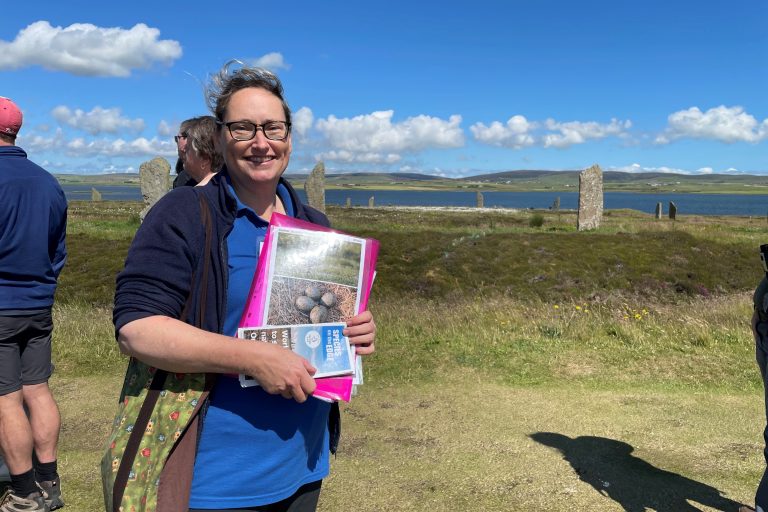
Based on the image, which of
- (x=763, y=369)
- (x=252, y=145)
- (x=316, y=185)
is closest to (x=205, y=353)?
(x=252, y=145)

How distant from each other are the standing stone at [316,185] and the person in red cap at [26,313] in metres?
22.8

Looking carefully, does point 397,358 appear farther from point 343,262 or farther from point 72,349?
point 343,262

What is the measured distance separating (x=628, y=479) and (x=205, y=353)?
3843mm

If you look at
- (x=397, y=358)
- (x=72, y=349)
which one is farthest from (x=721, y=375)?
(x=72, y=349)

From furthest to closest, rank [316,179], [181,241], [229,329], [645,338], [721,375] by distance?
[316,179] < [645,338] < [721,375] < [229,329] < [181,241]

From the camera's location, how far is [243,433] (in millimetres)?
1990

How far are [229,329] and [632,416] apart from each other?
493 cm

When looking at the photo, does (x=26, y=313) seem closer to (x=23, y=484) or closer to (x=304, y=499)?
(x=23, y=484)

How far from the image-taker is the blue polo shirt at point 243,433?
6.42ft

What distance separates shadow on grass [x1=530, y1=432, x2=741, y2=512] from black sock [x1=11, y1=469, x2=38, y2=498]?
379cm

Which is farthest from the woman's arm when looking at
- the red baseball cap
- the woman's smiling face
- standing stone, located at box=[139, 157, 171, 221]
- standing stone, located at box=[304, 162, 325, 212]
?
standing stone, located at box=[304, 162, 325, 212]

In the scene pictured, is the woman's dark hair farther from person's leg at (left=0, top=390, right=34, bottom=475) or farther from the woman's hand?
person's leg at (left=0, top=390, right=34, bottom=475)

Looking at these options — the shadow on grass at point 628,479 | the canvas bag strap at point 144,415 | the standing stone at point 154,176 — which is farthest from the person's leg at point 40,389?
the standing stone at point 154,176

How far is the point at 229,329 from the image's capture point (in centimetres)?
196
